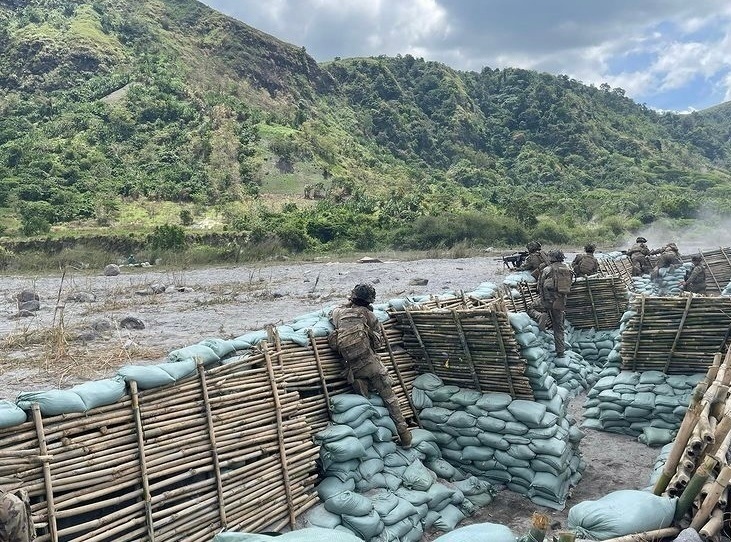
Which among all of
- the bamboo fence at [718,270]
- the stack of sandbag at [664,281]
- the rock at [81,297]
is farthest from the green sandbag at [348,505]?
the bamboo fence at [718,270]

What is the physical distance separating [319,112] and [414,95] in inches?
1067

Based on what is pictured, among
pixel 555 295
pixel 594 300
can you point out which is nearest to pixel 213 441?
pixel 555 295

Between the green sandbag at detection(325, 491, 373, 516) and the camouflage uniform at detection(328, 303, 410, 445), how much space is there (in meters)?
1.10

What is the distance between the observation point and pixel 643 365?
7.52 meters

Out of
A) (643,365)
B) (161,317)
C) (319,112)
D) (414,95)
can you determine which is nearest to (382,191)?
(319,112)

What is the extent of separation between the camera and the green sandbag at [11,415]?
325cm

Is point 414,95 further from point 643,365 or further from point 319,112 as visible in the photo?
point 643,365

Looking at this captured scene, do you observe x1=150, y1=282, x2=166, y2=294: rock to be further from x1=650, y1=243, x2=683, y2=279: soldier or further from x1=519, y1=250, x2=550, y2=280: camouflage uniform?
x1=650, y1=243, x2=683, y2=279: soldier

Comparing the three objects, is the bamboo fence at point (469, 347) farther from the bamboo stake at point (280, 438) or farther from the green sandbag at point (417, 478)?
the bamboo stake at point (280, 438)

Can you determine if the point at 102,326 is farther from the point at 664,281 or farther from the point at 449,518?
the point at 664,281

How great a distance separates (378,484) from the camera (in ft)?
17.0

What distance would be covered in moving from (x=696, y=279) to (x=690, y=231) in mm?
26415

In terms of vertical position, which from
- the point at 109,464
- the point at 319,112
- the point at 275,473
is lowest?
the point at 275,473

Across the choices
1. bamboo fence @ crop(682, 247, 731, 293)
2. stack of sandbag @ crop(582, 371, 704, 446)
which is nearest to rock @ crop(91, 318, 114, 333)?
stack of sandbag @ crop(582, 371, 704, 446)
